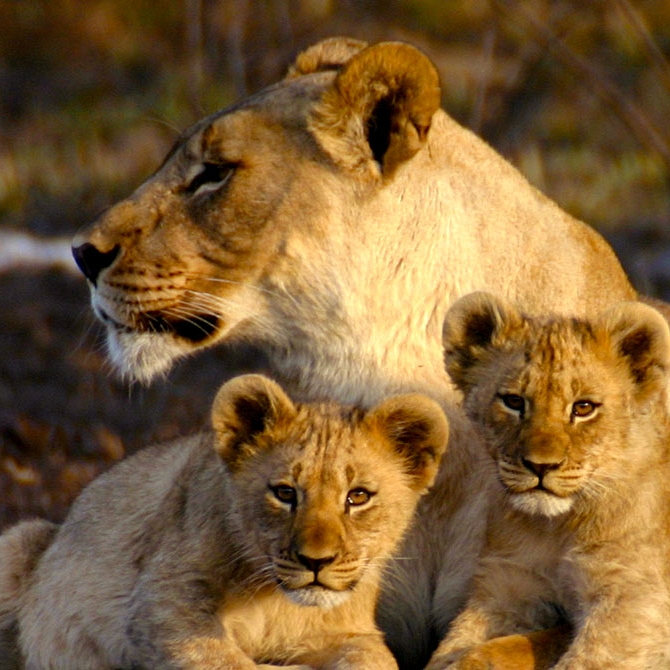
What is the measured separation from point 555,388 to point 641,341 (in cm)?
36

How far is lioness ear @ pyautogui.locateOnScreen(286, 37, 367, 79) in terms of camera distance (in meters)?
6.35

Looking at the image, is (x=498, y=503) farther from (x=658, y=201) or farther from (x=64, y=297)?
(x=658, y=201)

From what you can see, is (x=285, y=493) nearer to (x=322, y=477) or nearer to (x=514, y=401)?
(x=322, y=477)

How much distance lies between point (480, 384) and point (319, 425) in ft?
1.62

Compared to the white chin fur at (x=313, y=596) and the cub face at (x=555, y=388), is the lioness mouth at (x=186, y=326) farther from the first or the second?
the white chin fur at (x=313, y=596)

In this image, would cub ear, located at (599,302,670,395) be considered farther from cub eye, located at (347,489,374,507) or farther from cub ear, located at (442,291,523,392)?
cub eye, located at (347,489,374,507)

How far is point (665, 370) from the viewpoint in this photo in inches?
205

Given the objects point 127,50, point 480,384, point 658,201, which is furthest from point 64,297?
point 480,384

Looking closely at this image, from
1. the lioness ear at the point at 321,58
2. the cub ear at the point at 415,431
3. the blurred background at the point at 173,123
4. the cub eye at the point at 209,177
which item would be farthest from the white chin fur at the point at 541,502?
the blurred background at the point at 173,123

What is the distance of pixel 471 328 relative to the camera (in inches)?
211

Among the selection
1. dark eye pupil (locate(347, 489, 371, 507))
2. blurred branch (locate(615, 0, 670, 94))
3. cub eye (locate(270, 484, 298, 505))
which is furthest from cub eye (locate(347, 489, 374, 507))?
blurred branch (locate(615, 0, 670, 94))

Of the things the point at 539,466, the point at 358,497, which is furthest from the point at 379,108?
the point at 539,466

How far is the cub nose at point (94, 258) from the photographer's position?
5738 mm

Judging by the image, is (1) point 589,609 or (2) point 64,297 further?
(2) point 64,297
